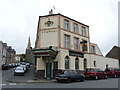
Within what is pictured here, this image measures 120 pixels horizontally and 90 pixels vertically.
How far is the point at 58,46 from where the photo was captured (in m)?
25.0

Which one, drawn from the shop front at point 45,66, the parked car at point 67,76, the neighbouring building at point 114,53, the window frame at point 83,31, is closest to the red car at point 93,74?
the parked car at point 67,76

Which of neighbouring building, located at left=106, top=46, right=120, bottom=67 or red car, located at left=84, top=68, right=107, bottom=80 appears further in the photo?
neighbouring building, located at left=106, top=46, right=120, bottom=67

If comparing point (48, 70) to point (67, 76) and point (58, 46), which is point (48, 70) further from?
point (67, 76)

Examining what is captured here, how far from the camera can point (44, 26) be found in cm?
2642

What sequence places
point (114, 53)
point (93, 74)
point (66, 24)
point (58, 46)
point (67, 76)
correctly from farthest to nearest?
1. point (114, 53)
2. point (66, 24)
3. point (58, 46)
4. point (93, 74)
5. point (67, 76)

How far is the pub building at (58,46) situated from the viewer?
974 inches

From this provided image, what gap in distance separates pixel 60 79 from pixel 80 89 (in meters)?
6.54

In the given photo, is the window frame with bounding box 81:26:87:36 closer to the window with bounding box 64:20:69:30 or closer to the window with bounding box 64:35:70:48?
the window with bounding box 64:20:69:30

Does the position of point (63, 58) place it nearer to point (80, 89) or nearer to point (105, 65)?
point (80, 89)

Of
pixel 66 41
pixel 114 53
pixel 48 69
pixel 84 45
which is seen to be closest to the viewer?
pixel 48 69

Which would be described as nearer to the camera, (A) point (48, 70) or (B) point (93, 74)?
(B) point (93, 74)

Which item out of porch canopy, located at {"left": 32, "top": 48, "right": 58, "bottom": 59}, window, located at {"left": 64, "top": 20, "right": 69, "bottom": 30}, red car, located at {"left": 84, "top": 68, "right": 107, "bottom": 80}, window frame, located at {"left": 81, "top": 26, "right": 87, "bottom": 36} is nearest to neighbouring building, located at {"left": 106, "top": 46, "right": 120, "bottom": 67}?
window frame, located at {"left": 81, "top": 26, "right": 87, "bottom": 36}

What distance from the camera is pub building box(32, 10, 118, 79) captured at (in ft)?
81.1

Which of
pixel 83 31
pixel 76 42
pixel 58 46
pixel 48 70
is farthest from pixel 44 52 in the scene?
pixel 83 31
